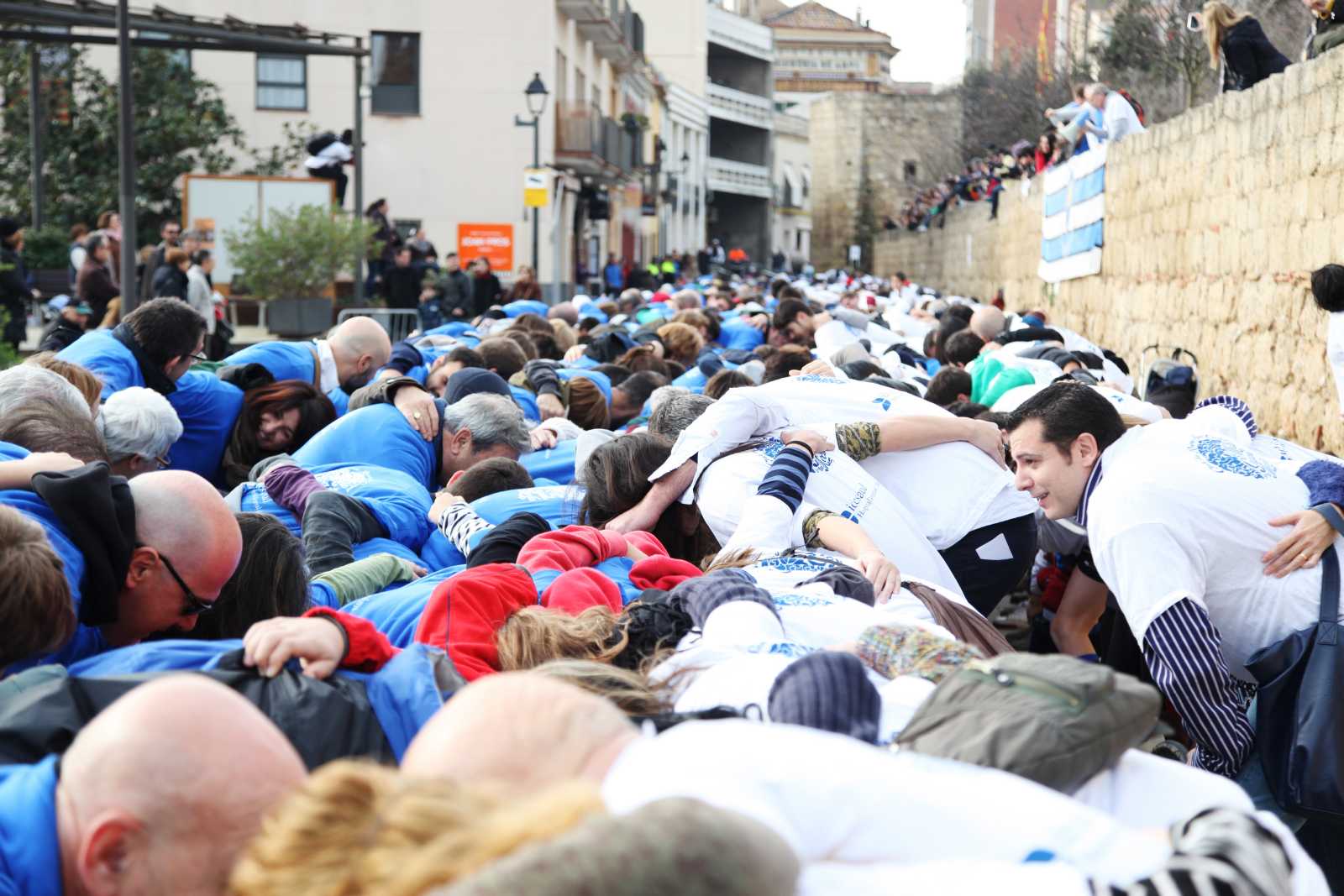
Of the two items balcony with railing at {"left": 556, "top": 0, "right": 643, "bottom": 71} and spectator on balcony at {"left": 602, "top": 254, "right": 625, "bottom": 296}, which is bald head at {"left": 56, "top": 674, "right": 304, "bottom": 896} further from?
spectator on balcony at {"left": 602, "top": 254, "right": 625, "bottom": 296}

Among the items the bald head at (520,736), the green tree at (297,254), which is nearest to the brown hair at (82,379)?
the bald head at (520,736)

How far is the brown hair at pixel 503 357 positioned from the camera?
332 inches

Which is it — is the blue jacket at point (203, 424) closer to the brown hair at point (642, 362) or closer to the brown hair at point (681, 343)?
the brown hair at point (642, 362)

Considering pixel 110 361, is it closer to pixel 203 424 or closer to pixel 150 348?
pixel 150 348

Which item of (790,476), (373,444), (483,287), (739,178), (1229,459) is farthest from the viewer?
(739,178)

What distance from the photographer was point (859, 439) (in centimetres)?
500

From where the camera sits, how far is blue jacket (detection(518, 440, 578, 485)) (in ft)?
20.5

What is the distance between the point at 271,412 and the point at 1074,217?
44.0 ft

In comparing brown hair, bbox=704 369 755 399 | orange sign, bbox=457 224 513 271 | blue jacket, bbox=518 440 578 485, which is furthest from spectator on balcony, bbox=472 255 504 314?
blue jacket, bbox=518 440 578 485

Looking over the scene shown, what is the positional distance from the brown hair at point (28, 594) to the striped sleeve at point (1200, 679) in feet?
8.36

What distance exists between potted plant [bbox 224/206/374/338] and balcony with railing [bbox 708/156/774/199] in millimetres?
50221

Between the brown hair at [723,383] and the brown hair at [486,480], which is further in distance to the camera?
the brown hair at [723,383]

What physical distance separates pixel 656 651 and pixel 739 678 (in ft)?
1.13

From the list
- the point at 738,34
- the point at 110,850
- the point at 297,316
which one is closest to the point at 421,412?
the point at 110,850
